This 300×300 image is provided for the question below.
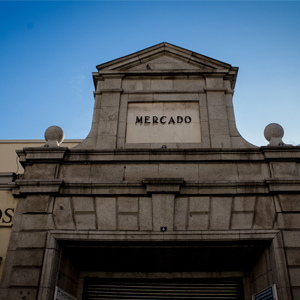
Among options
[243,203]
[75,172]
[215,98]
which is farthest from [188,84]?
[75,172]

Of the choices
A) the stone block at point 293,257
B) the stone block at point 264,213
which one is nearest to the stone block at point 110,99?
the stone block at point 264,213

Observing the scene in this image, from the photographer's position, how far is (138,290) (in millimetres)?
9992

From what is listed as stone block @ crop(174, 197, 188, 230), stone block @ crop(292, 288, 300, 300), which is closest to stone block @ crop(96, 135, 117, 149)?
stone block @ crop(174, 197, 188, 230)

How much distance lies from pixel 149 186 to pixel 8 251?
4.06 meters

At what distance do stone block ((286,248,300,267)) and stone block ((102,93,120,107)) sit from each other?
6.60 meters

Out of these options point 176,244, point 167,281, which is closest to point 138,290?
point 167,281

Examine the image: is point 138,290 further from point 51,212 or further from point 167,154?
point 167,154

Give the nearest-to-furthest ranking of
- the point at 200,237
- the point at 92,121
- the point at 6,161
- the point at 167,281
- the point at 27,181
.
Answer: the point at 200,237, the point at 27,181, the point at 167,281, the point at 92,121, the point at 6,161

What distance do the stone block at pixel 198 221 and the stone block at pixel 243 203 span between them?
836mm

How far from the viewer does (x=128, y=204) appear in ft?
30.2

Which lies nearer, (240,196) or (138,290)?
(240,196)

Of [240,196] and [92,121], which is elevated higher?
[92,121]

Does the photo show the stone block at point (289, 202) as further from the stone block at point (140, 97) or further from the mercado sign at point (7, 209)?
the mercado sign at point (7, 209)

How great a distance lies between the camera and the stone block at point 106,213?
8969mm
